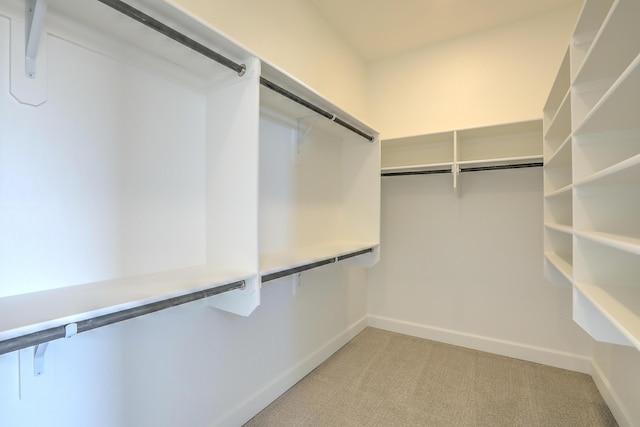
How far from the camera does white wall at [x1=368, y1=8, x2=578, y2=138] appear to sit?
249cm

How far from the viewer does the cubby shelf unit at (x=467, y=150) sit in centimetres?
246

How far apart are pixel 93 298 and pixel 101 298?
0.08 feet

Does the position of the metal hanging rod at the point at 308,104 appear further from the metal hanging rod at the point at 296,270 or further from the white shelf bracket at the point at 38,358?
the white shelf bracket at the point at 38,358

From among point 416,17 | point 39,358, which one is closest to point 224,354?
point 39,358

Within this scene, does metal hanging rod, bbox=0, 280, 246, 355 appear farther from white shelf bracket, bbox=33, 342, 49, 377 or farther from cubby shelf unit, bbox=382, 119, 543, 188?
cubby shelf unit, bbox=382, 119, 543, 188

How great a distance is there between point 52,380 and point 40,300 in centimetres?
35

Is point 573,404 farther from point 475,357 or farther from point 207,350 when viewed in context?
point 207,350

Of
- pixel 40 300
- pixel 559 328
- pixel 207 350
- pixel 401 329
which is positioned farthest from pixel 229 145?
pixel 559 328

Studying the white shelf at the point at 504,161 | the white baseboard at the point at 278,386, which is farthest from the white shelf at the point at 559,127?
the white baseboard at the point at 278,386

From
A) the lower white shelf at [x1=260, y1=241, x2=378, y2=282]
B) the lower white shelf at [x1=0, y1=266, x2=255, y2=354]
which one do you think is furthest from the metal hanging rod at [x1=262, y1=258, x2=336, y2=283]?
the lower white shelf at [x1=0, y1=266, x2=255, y2=354]

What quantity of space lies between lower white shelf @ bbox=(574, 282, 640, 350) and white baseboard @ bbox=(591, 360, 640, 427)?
89 cm

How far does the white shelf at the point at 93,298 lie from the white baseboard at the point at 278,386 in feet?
3.16

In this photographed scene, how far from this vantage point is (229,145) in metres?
1.40

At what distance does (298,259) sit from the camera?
169 cm
